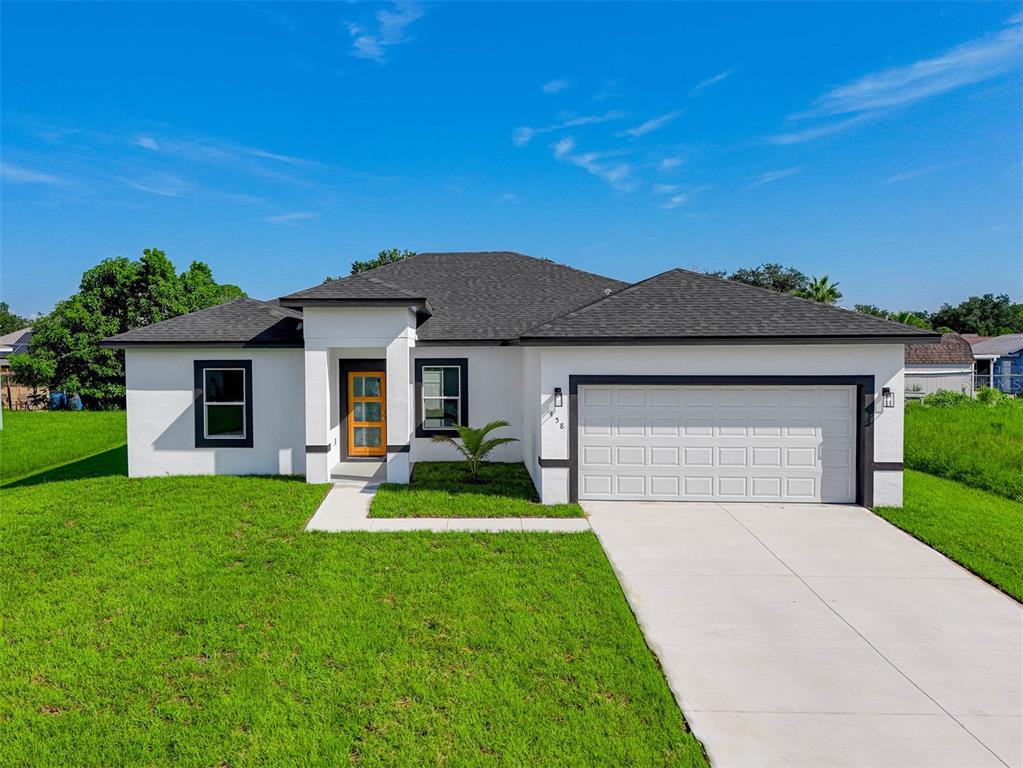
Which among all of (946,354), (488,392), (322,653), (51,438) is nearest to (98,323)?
(51,438)

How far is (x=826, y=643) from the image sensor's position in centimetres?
501

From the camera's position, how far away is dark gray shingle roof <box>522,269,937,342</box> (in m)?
9.05

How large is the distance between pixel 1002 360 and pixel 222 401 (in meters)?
61.6

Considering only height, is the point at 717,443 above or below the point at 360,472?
above

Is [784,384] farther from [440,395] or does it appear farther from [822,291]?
[822,291]

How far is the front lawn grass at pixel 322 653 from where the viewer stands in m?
3.62

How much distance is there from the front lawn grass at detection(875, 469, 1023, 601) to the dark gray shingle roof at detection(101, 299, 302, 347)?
11.9 m

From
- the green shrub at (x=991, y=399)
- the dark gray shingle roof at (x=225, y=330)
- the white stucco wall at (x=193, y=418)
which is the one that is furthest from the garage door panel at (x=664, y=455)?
the green shrub at (x=991, y=399)

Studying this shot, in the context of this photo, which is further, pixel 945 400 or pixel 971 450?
pixel 945 400

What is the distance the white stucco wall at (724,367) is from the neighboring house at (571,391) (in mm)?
26

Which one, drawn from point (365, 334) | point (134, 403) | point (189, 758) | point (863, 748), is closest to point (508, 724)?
point (189, 758)

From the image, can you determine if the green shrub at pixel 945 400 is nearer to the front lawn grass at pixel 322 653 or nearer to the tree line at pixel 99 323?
the front lawn grass at pixel 322 653

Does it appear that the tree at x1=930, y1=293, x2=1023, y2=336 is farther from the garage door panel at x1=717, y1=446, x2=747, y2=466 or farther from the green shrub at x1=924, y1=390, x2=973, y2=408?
the garage door panel at x1=717, y1=446, x2=747, y2=466

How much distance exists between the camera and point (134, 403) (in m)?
11.2
